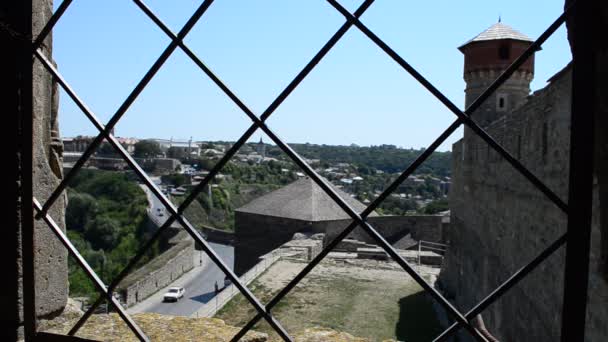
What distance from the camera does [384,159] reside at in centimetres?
7044

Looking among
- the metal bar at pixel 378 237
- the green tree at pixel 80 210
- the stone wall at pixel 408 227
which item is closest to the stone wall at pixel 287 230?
the stone wall at pixel 408 227

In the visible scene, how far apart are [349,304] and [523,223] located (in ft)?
14.4

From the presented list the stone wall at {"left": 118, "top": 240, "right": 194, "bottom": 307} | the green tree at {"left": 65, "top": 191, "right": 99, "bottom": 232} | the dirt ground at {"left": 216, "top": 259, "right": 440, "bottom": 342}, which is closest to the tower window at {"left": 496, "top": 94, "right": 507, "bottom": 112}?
the dirt ground at {"left": 216, "top": 259, "right": 440, "bottom": 342}

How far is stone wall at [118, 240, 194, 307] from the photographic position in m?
17.0

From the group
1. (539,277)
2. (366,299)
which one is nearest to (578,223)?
(539,277)

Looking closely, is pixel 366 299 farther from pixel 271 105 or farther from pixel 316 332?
pixel 271 105

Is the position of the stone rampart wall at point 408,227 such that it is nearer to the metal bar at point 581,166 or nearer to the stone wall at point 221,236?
the stone wall at point 221,236

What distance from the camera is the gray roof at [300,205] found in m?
18.9

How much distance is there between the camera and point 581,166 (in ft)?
3.47

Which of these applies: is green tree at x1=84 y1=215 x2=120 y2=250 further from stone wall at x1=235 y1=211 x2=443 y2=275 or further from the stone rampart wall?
the stone rampart wall

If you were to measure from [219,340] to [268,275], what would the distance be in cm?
1037

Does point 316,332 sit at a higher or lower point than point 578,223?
lower

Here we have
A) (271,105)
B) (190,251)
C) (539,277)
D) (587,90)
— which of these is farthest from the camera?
(190,251)

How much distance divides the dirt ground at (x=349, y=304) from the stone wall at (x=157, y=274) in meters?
6.40
